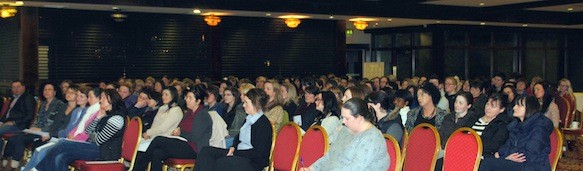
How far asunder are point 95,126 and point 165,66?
10013 mm

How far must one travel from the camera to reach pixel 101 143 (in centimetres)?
733

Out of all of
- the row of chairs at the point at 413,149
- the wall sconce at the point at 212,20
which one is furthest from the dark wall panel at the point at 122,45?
the row of chairs at the point at 413,149

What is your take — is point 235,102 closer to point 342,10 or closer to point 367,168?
point 367,168

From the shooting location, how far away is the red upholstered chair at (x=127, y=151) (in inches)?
277

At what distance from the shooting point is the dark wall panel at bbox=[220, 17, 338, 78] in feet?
61.0

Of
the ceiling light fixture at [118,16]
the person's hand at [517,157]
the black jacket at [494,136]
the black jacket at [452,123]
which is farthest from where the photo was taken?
the ceiling light fixture at [118,16]

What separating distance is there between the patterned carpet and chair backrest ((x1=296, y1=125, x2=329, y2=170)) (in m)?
4.64

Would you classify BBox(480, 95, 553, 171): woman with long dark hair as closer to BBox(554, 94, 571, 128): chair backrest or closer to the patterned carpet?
the patterned carpet

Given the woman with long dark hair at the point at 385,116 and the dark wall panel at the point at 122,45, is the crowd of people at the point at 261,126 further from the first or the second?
the dark wall panel at the point at 122,45

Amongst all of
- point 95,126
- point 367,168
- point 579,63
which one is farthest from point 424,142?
point 579,63

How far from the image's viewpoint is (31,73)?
50.5 feet

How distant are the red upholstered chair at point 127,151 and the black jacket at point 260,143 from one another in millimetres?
1092

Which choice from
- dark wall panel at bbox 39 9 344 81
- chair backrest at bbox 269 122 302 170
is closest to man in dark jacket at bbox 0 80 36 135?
chair backrest at bbox 269 122 302 170

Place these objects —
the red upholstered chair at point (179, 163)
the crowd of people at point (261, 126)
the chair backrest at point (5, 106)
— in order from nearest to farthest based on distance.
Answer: the crowd of people at point (261, 126) → the red upholstered chair at point (179, 163) → the chair backrest at point (5, 106)
